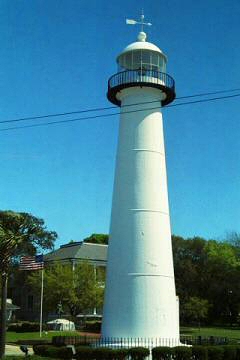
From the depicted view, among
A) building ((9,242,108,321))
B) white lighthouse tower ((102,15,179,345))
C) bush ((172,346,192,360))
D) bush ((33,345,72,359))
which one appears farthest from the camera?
building ((9,242,108,321))

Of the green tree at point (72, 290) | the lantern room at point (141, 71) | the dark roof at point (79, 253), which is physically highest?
the lantern room at point (141, 71)

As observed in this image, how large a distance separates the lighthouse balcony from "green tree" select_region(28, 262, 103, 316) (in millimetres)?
32661

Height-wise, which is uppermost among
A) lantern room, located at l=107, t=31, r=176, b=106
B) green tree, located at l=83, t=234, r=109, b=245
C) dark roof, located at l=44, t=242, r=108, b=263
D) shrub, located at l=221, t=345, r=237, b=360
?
green tree, located at l=83, t=234, r=109, b=245

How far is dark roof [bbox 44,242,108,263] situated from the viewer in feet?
240

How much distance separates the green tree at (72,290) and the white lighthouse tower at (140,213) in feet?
102

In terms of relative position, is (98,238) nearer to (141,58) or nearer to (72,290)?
(72,290)

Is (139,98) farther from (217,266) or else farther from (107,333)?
(217,266)

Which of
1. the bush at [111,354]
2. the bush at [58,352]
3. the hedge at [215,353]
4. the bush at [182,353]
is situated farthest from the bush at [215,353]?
the bush at [58,352]

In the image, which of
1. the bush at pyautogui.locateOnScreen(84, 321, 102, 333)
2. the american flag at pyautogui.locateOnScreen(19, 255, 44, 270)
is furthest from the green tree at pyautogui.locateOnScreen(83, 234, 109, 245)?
the american flag at pyautogui.locateOnScreen(19, 255, 44, 270)

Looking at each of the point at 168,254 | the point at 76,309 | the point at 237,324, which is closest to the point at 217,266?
the point at 237,324

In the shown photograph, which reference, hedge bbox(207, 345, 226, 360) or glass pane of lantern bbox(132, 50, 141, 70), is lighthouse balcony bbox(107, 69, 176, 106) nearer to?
glass pane of lantern bbox(132, 50, 141, 70)

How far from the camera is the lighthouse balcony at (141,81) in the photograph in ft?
87.7

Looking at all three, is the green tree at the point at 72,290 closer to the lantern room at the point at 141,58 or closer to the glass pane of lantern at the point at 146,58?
the lantern room at the point at 141,58

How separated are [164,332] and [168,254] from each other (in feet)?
Answer: 11.4
